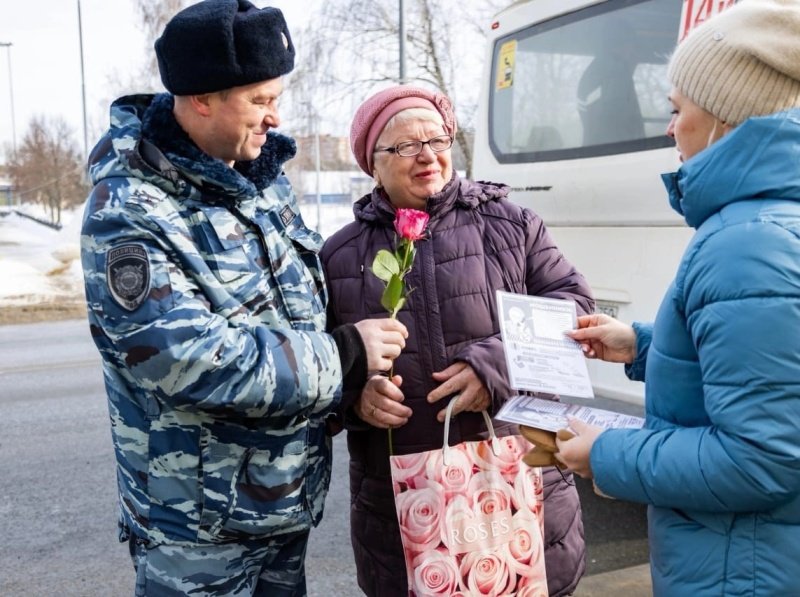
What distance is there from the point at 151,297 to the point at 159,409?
0.92 feet

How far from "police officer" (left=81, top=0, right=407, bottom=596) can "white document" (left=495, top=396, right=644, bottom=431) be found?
Result: 1.06 ft

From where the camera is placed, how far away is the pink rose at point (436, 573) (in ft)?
6.31

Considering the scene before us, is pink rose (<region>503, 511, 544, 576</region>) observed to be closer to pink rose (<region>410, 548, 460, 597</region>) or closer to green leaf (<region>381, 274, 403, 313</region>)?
pink rose (<region>410, 548, 460, 597</region>)

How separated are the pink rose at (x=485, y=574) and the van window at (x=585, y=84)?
101 inches

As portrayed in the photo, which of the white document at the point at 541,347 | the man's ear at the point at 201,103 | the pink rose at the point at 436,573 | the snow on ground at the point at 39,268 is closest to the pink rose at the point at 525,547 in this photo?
the pink rose at the point at 436,573

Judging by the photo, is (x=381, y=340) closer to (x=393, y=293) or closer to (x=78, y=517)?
(x=393, y=293)

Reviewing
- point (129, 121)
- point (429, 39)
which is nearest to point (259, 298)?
point (129, 121)

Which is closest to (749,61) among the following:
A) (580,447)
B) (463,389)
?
(580,447)

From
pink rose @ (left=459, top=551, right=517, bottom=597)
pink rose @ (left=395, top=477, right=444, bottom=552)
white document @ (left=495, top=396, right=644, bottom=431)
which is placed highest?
white document @ (left=495, top=396, right=644, bottom=431)

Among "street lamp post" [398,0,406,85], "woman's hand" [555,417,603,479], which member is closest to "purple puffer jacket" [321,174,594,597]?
"woman's hand" [555,417,603,479]

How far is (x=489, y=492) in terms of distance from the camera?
6.45 ft

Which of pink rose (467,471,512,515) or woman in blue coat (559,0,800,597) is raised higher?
woman in blue coat (559,0,800,597)

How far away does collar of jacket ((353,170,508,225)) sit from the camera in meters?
2.24

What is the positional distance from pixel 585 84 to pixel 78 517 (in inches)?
145
